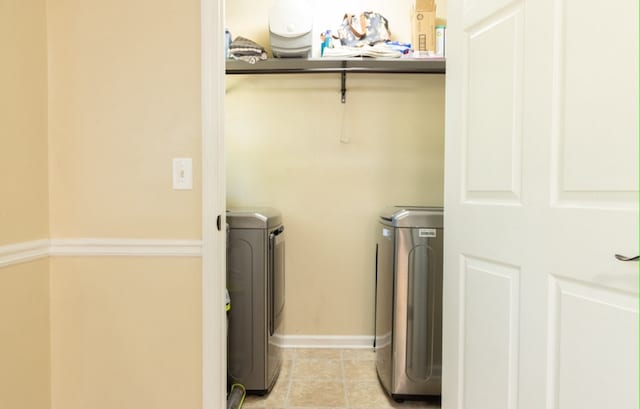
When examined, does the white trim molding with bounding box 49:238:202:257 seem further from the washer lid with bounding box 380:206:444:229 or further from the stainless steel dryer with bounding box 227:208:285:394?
the washer lid with bounding box 380:206:444:229

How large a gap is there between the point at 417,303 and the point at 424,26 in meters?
1.75

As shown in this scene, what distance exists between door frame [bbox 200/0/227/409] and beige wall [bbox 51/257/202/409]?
0.08 m

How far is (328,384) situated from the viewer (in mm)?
2191

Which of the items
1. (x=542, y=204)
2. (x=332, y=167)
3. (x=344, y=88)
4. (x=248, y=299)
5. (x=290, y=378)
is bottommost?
(x=290, y=378)

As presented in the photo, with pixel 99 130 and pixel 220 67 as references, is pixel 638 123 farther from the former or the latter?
pixel 99 130

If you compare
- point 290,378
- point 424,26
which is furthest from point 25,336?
point 424,26

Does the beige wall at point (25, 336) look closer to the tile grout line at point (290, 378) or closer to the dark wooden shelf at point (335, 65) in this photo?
the tile grout line at point (290, 378)

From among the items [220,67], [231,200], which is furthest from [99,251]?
[231,200]

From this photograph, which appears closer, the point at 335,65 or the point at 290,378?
the point at 290,378

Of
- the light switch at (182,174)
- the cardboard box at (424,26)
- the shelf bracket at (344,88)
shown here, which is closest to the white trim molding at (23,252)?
the light switch at (182,174)

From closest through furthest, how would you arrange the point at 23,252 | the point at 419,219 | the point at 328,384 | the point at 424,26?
the point at 23,252 < the point at 419,219 < the point at 328,384 < the point at 424,26

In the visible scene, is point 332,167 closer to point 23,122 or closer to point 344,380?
point 344,380

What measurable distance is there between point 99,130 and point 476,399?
1.68m

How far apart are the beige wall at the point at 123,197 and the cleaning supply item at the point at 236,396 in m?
0.59
